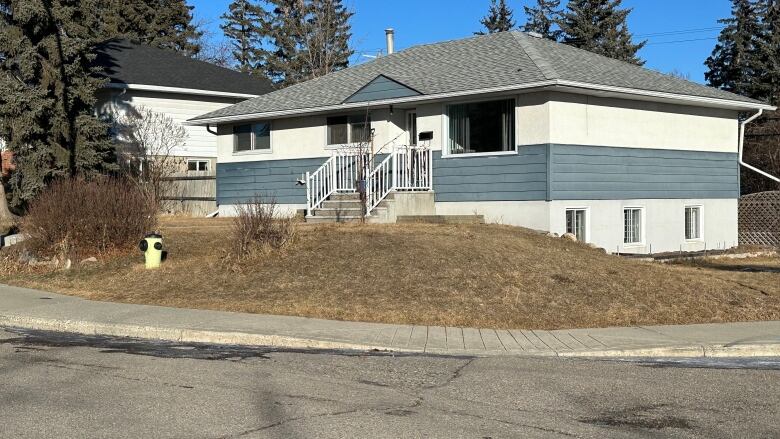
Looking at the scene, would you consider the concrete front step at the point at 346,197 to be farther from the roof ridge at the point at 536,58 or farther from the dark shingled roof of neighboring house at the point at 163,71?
the dark shingled roof of neighboring house at the point at 163,71

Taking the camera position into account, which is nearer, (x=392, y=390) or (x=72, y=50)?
(x=392, y=390)

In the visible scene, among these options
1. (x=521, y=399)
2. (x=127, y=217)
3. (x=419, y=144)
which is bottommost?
(x=521, y=399)

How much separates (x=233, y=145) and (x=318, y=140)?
363 cm

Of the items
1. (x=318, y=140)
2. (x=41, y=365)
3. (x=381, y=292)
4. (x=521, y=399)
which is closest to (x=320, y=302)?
(x=381, y=292)

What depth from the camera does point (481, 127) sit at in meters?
20.7

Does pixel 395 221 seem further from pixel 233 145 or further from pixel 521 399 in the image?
pixel 521 399

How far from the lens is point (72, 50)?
24469 millimetres

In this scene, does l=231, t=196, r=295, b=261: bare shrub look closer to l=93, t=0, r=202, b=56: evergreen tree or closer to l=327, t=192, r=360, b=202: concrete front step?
l=327, t=192, r=360, b=202: concrete front step

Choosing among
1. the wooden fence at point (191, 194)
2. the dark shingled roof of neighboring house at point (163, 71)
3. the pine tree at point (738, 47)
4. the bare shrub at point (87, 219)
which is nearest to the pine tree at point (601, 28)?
the pine tree at point (738, 47)

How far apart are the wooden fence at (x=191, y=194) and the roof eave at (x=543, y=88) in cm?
304

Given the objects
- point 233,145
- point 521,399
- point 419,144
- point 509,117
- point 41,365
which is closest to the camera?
point 521,399

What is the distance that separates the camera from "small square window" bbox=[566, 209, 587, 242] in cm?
Answer: 2008

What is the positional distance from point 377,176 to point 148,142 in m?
12.8

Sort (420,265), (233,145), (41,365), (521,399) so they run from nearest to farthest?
(521,399) < (41,365) < (420,265) < (233,145)
